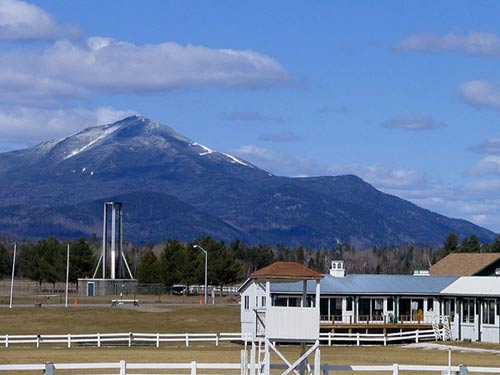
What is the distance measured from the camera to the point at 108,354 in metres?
59.9

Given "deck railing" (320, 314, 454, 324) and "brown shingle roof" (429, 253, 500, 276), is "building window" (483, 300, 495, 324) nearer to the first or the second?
"deck railing" (320, 314, 454, 324)

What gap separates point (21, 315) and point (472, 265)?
1528 inches

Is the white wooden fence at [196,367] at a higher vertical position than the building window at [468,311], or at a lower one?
lower

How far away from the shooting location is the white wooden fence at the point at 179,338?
7162 cm

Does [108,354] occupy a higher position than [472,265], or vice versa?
[472,265]

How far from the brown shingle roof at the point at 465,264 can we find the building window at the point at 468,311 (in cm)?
1116

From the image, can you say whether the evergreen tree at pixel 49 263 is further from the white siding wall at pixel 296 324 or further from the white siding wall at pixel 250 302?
the white siding wall at pixel 296 324

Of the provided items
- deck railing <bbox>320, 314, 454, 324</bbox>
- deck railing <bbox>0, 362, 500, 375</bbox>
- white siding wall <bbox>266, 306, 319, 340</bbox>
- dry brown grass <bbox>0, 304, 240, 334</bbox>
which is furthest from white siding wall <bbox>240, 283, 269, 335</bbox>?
white siding wall <bbox>266, 306, 319, 340</bbox>

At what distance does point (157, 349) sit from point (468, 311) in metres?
23.0

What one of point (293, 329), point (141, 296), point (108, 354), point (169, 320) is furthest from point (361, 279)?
point (141, 296)

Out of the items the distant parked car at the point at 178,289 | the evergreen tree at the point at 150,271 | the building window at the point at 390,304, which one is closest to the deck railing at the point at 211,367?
the building window at the point at 390,304

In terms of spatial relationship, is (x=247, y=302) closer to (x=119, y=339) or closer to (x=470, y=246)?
(x=119, y=339)

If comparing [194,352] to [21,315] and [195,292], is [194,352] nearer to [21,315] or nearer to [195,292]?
[21,315]

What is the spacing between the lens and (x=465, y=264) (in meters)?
98.0
